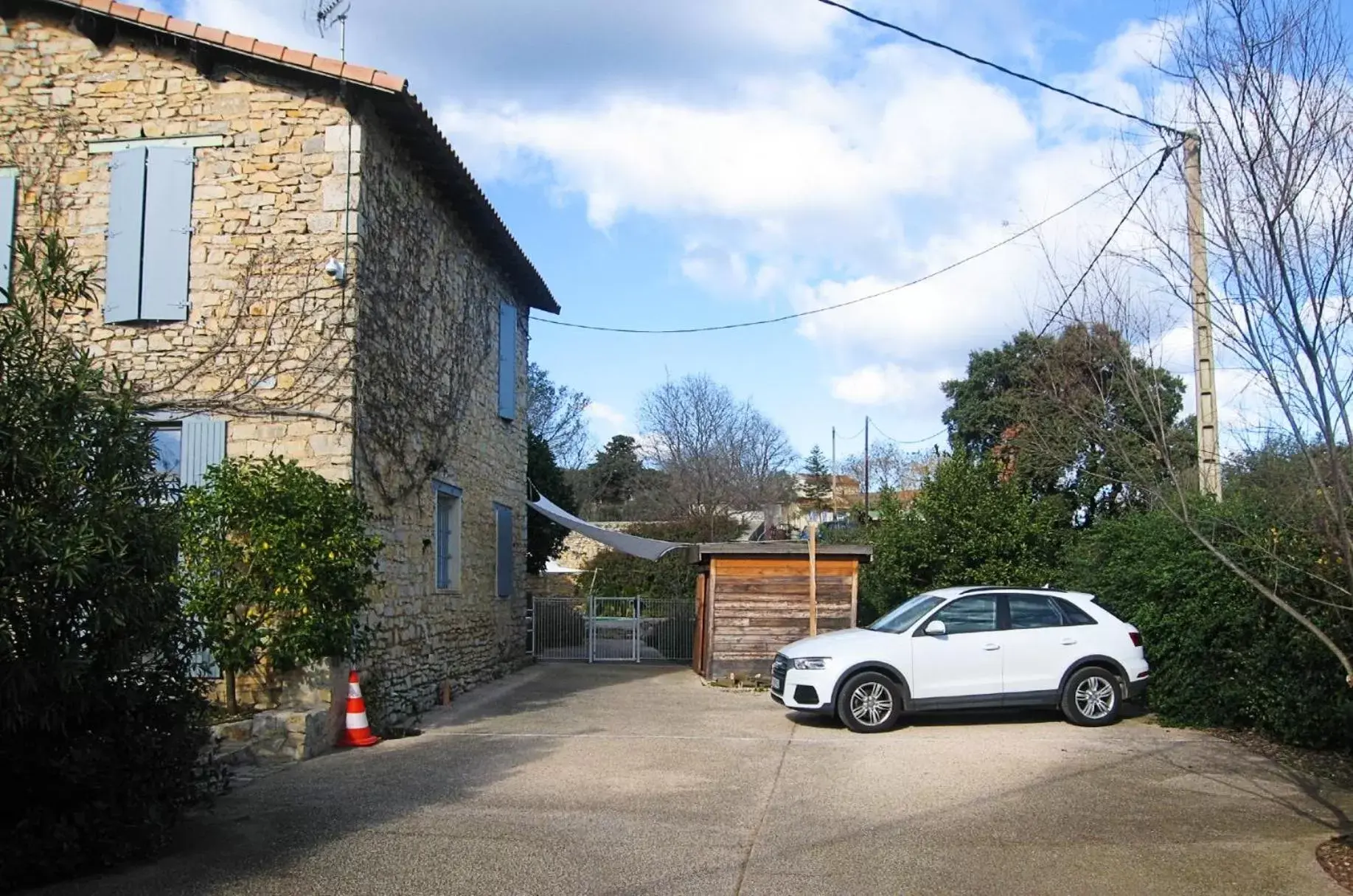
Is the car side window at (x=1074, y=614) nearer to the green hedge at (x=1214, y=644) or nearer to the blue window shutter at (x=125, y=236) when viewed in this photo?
the green hedge at (x=1214, y=644)

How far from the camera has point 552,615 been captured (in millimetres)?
21094

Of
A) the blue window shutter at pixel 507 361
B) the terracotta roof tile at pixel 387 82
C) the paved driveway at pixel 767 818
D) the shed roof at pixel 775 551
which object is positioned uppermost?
the terracotta roof tile at pixel 387 82

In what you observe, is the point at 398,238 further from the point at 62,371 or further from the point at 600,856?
the point at 600,856

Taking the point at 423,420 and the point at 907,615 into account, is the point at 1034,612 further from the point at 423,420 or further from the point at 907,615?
the point at 423,420

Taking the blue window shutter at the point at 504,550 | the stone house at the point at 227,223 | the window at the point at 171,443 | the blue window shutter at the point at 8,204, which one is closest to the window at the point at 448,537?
the stone house at the point at 227,223

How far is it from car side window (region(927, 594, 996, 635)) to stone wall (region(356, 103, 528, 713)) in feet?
19.5

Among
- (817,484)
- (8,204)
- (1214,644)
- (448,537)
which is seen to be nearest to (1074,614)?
→ (1214,644)

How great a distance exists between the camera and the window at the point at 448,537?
13844 mm

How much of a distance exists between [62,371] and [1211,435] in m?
11.0

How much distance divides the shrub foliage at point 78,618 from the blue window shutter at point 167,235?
202 inches

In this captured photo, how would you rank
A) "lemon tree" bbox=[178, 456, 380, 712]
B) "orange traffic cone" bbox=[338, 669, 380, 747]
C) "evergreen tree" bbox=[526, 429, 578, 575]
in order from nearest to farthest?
1. "lemon tree" bbox=[178, 456, 380, 712]
2. "orange traffic cone" bbox=[338, 669, 380, 747]
3. "evergreen tree" bbox=[526, 429, 578, 575]

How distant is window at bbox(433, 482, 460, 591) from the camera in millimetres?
13844

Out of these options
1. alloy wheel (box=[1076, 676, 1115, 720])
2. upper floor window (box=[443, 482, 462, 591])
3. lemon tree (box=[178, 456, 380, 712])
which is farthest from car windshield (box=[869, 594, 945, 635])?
upper floor window (box=[443, 482, 462, 591])

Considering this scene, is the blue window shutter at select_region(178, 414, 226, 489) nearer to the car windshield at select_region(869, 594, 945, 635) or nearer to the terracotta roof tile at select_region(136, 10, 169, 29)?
the terracotta roof tile at select_region(136, 10, 169, 29)
